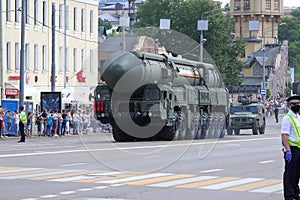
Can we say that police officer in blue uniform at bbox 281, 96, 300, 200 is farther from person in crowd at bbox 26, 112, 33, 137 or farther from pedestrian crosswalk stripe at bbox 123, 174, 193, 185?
person in crowd at bbox 26, 112, 33, 137

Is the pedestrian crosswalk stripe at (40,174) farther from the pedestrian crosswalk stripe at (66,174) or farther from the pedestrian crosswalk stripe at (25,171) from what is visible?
the pedestrian crosswalk stripe at (66,174)

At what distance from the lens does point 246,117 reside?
5247cm

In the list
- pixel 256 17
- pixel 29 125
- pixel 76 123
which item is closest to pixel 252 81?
pixel 256 17

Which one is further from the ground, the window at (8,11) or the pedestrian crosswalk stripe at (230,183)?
the window at (8,11)

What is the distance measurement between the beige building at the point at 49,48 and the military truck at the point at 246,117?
10636 mm

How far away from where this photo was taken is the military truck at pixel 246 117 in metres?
52.4

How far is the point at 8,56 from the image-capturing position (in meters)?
64.0

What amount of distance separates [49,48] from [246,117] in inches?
904

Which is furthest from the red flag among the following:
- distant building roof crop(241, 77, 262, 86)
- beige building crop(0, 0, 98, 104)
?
distant building roof crop(241, 77, 262, 86)

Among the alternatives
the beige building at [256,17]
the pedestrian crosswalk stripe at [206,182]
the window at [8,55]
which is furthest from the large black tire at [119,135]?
the beige building at [256,17]

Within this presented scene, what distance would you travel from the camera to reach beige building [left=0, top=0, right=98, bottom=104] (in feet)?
206

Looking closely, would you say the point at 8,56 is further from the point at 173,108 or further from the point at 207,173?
the point at 207,173

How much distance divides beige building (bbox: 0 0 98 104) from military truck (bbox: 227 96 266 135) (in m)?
10.6

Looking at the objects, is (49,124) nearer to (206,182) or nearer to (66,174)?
(66,174)
